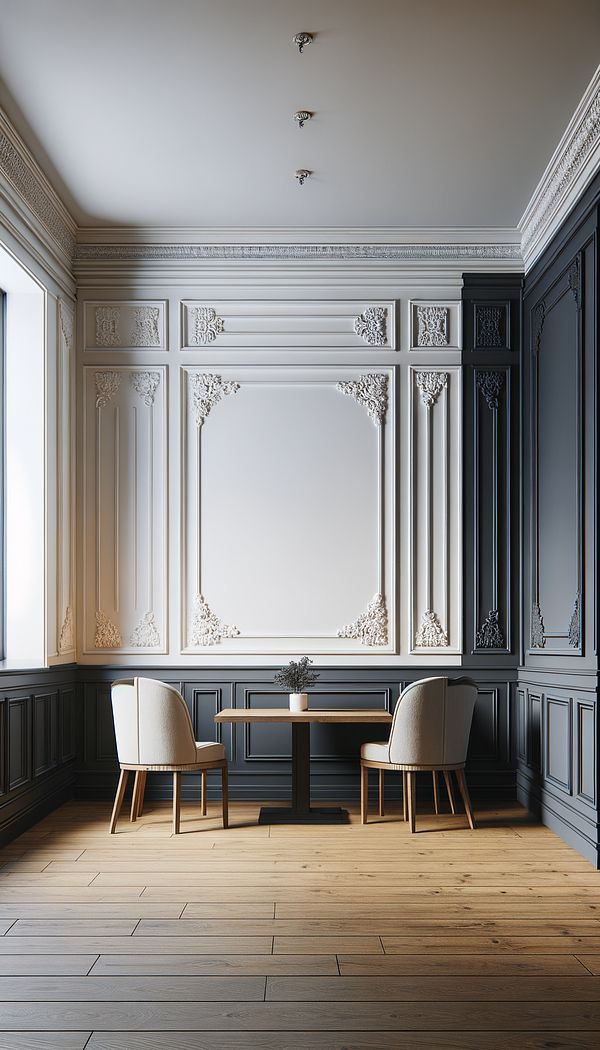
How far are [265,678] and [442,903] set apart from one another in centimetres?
236

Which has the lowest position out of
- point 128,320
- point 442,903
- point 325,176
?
point 442,903

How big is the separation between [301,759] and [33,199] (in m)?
3.45

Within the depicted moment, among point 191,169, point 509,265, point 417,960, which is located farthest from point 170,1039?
point 509,265

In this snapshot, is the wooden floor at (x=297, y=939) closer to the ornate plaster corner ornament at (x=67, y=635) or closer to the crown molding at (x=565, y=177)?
the ornate plaster corner ornament at (x=67, y=635)

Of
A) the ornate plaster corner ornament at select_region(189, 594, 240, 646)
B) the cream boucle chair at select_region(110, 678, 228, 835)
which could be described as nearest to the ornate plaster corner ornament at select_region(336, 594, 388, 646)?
the ornate plaster corner ornament at select_region(189, 594, 240, 646)

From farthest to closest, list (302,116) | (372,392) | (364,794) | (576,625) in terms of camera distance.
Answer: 1. (372,392)
2. (364,794)
3. (576,625)
4. (302,116)

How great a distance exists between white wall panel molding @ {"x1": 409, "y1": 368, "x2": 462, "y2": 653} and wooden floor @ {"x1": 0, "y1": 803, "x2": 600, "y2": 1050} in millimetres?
1330

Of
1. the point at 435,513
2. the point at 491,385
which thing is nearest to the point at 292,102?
the point at 491,385

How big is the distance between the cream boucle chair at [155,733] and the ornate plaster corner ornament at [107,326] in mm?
2306

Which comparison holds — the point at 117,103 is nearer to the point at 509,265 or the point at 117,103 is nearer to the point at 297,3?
the point at 297,3

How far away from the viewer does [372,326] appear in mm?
6320

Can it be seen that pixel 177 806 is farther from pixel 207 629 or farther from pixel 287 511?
pixel 287 511

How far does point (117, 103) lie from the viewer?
4625mm

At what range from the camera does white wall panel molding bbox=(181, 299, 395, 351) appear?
249 inches
